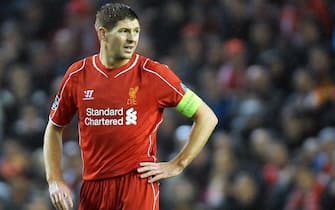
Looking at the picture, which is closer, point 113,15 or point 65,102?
point 113,15

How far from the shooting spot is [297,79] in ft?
38.5

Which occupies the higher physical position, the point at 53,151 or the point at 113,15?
the point at 113,15

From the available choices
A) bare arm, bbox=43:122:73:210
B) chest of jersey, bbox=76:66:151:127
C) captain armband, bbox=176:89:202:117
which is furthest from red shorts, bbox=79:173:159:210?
captain armband, bbox=176:89:202:117

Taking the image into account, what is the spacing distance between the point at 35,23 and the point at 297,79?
14.7 ft

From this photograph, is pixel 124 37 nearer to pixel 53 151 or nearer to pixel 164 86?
pixel 164 86

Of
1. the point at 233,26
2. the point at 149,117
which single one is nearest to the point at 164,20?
the point at 233,26

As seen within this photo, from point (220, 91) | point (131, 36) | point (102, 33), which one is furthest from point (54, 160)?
point (220, 91)

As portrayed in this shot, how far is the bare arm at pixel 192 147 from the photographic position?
6.68m

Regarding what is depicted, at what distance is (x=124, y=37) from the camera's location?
656 cm

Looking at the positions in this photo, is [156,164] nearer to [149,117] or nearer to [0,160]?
[149,117]

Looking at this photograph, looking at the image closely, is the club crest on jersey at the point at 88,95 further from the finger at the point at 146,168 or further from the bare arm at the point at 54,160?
the finger at the point at 146,168

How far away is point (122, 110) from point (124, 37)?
0.45 metres

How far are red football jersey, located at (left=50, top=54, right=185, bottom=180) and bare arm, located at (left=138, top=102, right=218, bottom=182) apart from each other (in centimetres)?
7

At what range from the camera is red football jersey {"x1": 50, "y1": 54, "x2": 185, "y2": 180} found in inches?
261
